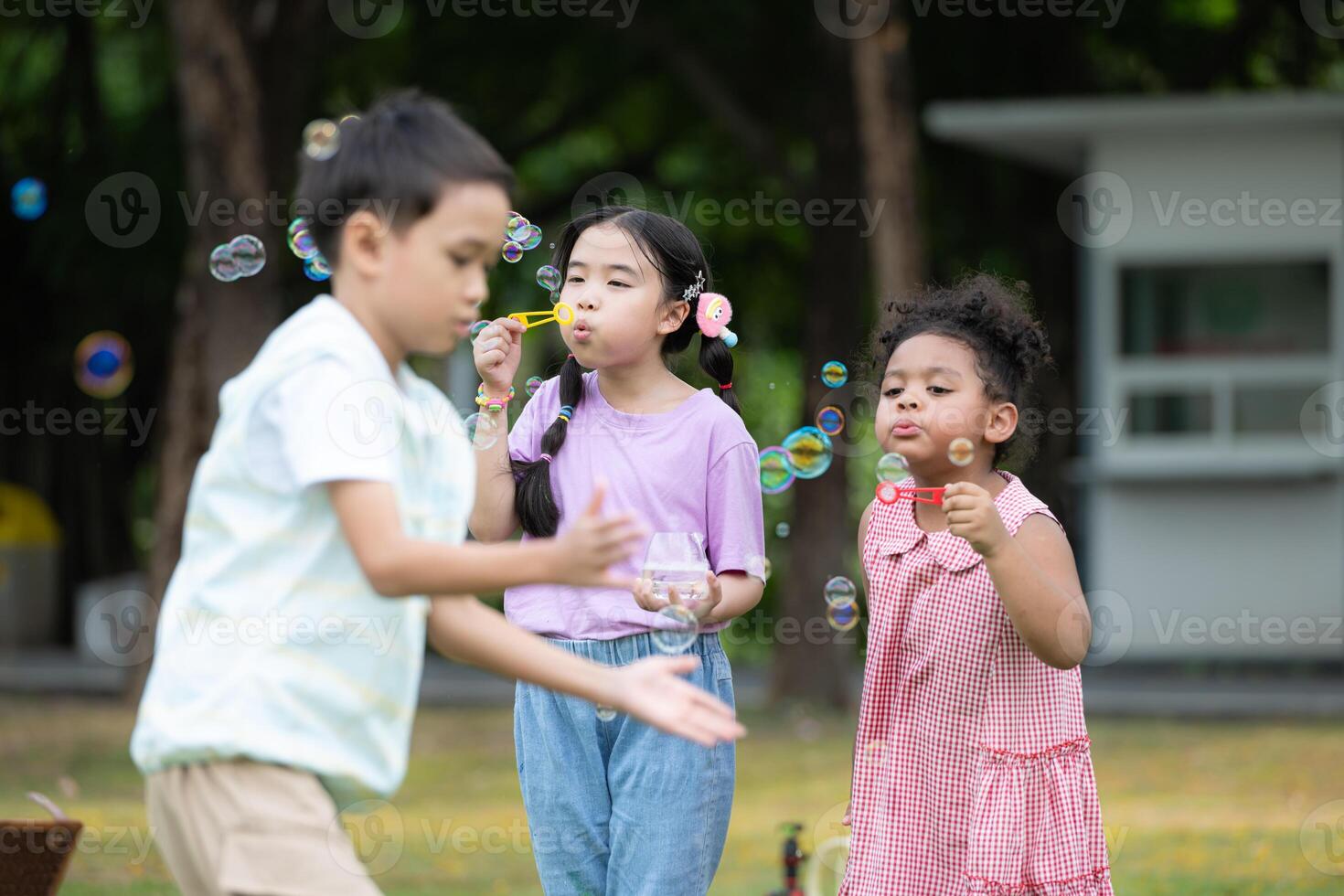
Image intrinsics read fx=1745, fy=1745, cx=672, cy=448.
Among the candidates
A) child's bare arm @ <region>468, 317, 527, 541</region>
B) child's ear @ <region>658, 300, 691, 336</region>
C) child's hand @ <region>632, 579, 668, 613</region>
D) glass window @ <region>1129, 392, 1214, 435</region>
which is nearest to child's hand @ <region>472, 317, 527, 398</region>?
child's bare arm @ <region>468, 317, 527, 541</region>

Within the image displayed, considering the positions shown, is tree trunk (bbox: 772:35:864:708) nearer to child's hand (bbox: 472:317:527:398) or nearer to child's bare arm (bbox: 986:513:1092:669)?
child's hand (bbox: 472:317:527:398)

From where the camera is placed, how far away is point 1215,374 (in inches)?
453

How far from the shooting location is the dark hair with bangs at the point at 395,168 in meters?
2.14

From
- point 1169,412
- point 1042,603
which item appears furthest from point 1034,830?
point 1169,412

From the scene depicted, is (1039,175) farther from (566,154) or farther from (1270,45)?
(566,154)

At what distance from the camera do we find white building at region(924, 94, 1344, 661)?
11.3 metres

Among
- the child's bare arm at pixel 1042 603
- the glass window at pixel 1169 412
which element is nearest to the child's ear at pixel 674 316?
the child's bare arm at pixel 1042 603

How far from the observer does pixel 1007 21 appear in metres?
12.0

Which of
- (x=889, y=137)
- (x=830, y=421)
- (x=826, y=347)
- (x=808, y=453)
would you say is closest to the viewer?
(x=830, y=421)

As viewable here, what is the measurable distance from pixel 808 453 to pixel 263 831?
216cm

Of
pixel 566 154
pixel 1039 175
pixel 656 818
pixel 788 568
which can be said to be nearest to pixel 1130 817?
pixel 788 568

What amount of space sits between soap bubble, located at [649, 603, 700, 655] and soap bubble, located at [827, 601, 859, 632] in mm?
727

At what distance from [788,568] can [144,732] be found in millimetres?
8240

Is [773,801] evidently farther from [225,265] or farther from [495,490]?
[495,490]
